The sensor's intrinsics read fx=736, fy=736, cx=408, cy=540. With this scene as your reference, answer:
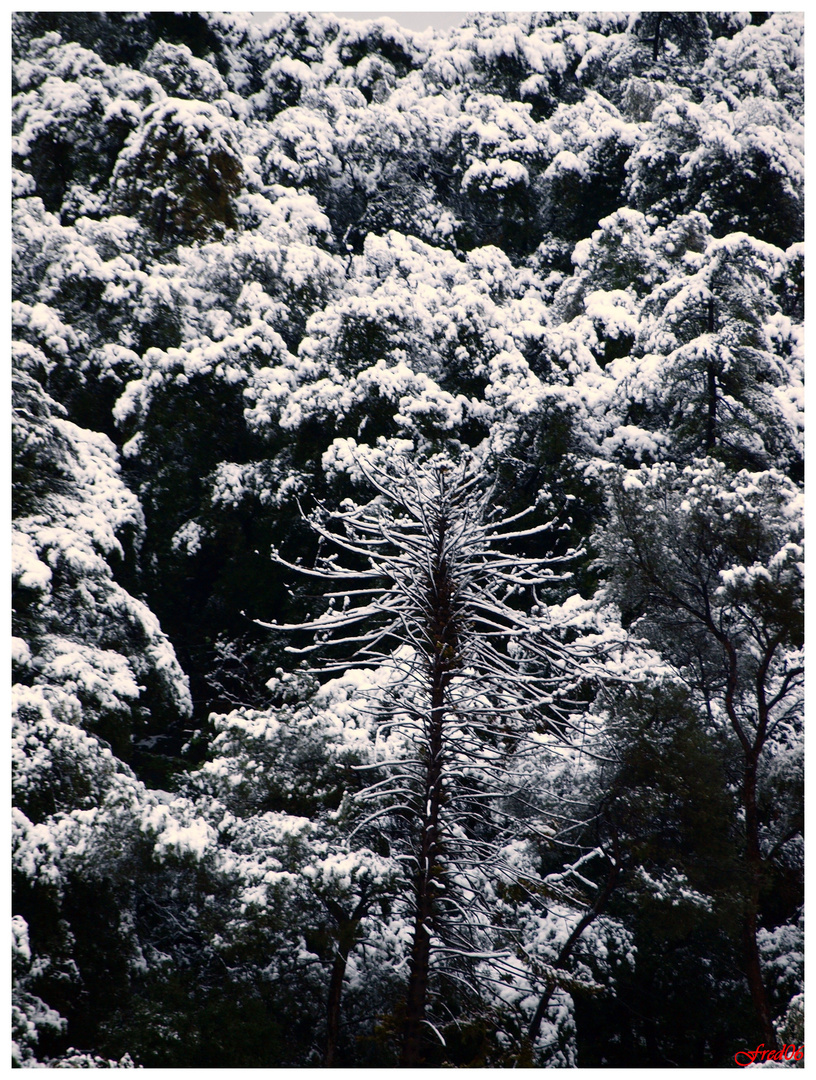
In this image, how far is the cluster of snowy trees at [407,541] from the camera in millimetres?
5695

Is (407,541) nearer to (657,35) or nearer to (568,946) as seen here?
(568,946)

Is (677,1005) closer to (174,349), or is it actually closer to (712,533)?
(712,533)

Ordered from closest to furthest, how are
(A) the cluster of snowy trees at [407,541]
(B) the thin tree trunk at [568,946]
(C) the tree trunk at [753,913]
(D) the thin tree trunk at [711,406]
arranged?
1. (A) the cluster of snowy trees at [407,541]
2. (C) the tree trunk at [753,913]
3. (B) the thin tree trunk at [568,946]
4. (D) the thin tree trunk at [711,406]

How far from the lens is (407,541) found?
4141 mm

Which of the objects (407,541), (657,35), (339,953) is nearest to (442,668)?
(407,541)

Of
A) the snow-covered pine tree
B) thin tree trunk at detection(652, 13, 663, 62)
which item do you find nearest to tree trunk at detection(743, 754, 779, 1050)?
the snow-covered pine tree

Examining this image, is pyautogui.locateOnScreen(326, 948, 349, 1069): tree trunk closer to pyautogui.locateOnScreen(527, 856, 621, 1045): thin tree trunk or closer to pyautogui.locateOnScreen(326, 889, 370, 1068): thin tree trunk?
pyautogui.locateOnScreen(326, 889, 370, 1068): thin tree trunk

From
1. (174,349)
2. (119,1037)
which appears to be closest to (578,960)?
(119,1037)
